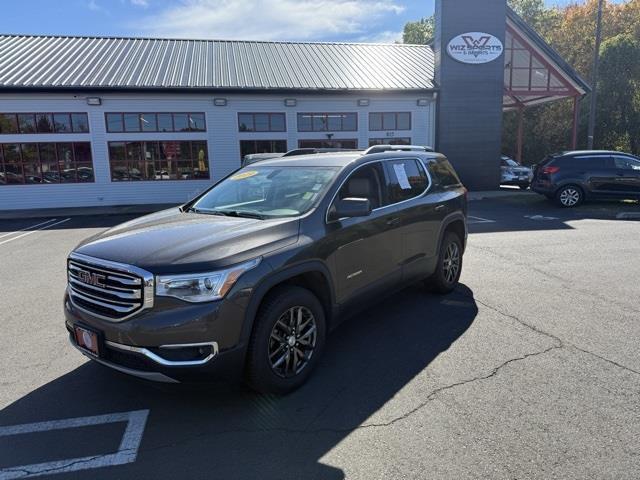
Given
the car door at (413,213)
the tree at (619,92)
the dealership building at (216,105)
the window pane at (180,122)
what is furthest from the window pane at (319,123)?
the tree at (619,92)

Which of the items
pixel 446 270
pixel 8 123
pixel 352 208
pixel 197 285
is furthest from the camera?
pixel 8 123

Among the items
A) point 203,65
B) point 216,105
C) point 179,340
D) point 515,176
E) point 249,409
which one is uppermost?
point 203,65

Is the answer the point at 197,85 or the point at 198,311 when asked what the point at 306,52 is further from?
the point at 198,311

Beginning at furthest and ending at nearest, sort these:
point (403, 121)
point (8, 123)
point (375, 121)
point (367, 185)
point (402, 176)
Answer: point (403, 121)
point (375, 121)
point (8, 123)
point (402, 176)
point (367, 185)

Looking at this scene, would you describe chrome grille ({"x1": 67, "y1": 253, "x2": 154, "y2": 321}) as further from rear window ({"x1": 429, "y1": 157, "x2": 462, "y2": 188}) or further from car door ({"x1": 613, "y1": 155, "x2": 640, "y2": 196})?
car door ({"x1": 613, "y1": 155, "x2": 640, "y2": 196})

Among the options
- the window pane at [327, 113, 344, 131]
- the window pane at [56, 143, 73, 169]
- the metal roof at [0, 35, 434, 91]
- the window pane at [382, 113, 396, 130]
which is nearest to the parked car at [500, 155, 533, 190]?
the metal roof at [0, 35, 434, 91]

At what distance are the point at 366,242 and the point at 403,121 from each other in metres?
17.0

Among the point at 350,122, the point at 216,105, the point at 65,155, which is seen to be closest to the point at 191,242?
Answer: the point at 216,105

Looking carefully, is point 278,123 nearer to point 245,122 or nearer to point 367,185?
point 245,122

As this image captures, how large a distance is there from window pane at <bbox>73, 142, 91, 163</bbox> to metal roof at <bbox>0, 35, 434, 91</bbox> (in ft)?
7.22

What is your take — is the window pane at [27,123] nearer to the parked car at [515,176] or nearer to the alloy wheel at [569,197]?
the alloy wheel at [569,197]

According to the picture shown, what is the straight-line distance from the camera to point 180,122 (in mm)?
18203

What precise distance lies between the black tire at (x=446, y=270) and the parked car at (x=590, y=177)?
10501 millimetres

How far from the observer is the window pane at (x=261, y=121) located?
18.7 metres
